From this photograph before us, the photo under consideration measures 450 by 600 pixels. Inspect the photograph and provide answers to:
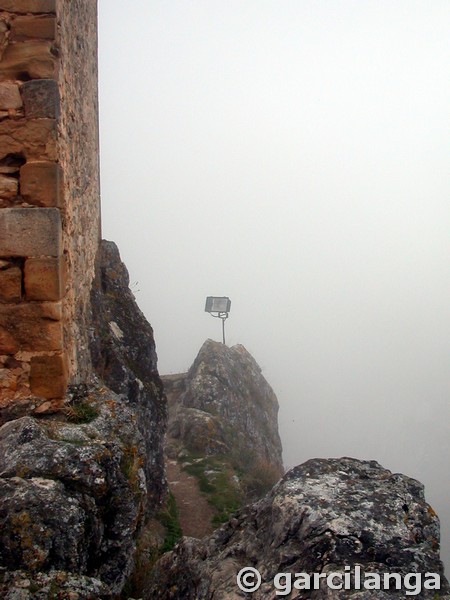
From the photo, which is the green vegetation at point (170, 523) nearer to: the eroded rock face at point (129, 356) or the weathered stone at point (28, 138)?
the eroded rock face at point (129, 356)

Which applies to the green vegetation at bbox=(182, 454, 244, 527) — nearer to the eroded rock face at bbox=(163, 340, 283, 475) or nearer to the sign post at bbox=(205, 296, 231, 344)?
the eroded rock face at bbox=(163, 340, 283, 475)

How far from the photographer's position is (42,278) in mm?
5066

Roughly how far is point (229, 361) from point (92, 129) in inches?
458

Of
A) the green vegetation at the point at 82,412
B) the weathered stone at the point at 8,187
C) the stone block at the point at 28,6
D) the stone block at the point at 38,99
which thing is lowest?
the green vegetation at the point at 82,412

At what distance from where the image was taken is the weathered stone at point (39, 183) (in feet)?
16.6

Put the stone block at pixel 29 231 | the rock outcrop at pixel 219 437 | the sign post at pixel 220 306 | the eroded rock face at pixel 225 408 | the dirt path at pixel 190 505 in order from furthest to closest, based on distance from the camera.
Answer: the sign post at pixel 220 306 → the eroded rock face at pixel 225 408 → the rock outcrop at pixel 219 437 → the dirt path at pixel 190 505 → the stone block at pixel 29 231

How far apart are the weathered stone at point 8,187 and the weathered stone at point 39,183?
7cm

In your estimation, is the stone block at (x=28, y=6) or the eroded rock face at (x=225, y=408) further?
the eroded rock face at (x=225, y=408)

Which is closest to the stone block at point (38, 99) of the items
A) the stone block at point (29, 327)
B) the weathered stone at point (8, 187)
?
the weathered stone at point (8, 187)

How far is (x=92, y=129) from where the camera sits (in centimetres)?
786

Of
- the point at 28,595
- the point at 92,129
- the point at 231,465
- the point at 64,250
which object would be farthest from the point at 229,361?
the point at 28,595

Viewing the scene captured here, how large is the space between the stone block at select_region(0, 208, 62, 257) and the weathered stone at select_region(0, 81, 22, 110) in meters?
0.98

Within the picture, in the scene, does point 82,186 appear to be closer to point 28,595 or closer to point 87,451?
point 87,451

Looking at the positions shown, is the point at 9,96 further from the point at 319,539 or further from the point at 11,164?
the point at 319,539
